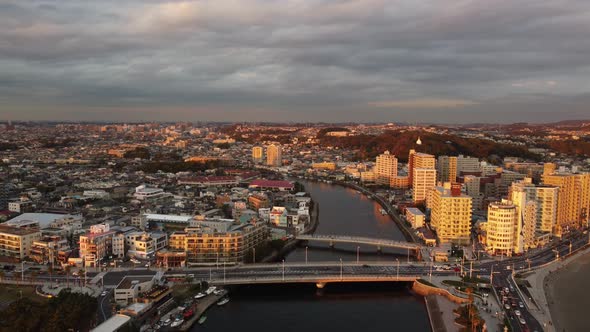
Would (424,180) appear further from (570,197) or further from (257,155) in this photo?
(257,155)

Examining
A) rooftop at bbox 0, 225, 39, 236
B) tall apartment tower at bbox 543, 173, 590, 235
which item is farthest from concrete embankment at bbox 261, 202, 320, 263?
tall apartment tower at bbox 543, 173, 590, 235

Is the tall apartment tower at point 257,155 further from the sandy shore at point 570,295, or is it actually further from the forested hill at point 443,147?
the sandy shore at point 570,295

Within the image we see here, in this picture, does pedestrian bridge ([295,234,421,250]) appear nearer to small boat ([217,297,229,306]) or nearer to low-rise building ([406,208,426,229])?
low-rise building ([406,208,426,229])

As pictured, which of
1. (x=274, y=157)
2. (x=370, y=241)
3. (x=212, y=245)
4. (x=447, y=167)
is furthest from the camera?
(x=274, y=157)

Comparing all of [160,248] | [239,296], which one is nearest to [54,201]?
[160,248]

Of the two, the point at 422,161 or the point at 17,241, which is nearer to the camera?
the point at 17,241

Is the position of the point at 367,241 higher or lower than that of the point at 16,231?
lower

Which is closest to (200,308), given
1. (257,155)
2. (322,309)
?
(322,309)
